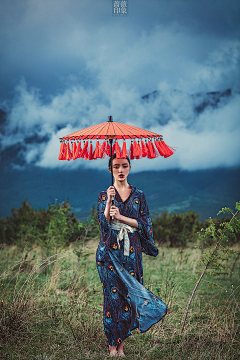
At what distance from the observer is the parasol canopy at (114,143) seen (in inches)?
116

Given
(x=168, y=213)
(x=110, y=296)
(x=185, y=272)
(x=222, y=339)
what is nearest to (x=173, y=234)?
(x=168, y=213)

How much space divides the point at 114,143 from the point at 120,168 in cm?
27

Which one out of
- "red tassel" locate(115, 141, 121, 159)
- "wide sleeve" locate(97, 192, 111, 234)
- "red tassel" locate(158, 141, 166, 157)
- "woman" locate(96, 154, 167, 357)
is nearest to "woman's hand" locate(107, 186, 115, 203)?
"woman" locate(96, 154, 167, 357)

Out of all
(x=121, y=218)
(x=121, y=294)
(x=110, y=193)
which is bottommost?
(x=121, y=294)

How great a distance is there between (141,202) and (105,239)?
533 mm

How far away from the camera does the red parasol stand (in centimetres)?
294

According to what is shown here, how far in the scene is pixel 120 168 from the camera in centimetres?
314

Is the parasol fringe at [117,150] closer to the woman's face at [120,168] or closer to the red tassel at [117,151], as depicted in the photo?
the red tassel at [117,151]

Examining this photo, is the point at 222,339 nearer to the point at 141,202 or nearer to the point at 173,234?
the point at 141,202

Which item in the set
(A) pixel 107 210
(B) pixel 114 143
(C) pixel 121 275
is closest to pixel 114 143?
(B) pixel 114 143

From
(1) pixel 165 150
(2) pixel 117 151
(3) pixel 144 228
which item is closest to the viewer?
(2) pixel 117 151

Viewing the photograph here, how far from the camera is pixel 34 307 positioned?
3.69 m

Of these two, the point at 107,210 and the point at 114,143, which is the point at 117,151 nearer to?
the point at 114,143

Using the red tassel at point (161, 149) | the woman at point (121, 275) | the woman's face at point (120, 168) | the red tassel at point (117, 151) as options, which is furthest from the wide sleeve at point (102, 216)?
the red tassel at point (161, 149)
